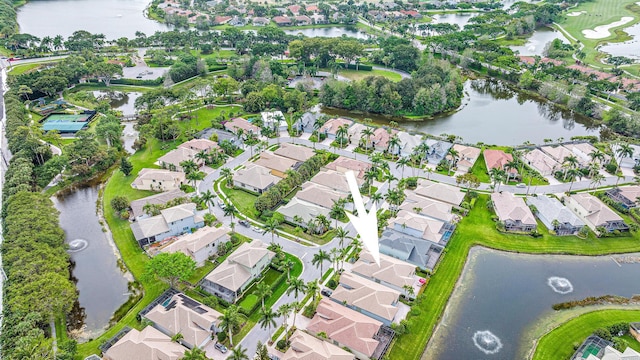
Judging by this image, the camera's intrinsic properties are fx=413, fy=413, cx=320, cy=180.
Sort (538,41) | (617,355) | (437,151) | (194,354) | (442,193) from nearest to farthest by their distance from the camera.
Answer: (194,354) < (617,355) < (442,193) < (437,151) < (538,41)

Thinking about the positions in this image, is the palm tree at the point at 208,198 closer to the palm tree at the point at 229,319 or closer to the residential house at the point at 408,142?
the palm tree at the point at 229,319

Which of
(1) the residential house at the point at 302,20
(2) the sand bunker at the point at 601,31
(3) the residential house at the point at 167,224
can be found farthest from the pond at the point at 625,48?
(3) the residential house at the point at 167,224

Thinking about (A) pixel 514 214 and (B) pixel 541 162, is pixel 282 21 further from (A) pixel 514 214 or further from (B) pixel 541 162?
(A) pixel 514 214

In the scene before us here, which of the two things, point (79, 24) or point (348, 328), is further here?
point (79, 24)

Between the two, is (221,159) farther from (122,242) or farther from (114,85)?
(114,85)

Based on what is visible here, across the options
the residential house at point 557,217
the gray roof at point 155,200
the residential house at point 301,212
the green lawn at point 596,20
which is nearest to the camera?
the residential house at point 557,217


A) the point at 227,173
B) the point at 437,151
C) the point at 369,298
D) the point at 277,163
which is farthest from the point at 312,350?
the point at 437,151
